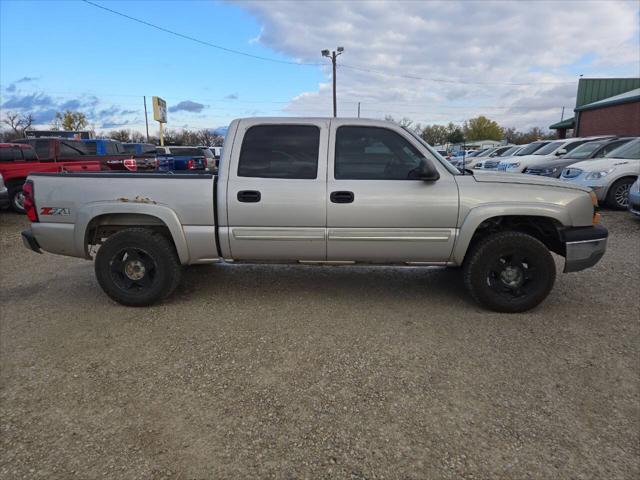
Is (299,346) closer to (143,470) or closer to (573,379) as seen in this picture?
(143,470)

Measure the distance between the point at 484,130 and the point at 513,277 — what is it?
97.1m

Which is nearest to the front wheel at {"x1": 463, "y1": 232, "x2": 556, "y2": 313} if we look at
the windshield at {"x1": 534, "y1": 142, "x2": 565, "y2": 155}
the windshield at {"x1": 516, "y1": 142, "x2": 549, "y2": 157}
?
the windshield at {"x1": 534, "y1": 142, "x2": 565, "y2": 155}

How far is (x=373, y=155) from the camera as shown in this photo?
4000 millimetres

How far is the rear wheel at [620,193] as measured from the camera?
367 inches

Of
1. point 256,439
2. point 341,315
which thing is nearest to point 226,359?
point 256,439

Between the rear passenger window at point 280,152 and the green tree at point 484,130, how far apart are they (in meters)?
94.4

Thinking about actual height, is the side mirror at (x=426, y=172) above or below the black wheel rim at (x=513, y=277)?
above

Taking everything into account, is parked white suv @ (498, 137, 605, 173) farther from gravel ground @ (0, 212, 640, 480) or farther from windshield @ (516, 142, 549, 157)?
gravel ground @ (0, 212, 640, 480)

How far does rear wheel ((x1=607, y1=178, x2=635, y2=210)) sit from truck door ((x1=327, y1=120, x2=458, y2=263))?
25.2 feet

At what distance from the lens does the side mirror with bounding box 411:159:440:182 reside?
3723 millimetres

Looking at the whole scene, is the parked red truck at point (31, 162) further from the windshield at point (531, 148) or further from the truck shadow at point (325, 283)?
the windshield at point (531, 148)

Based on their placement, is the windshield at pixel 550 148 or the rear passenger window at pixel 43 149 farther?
the windshield at pixel 550 148

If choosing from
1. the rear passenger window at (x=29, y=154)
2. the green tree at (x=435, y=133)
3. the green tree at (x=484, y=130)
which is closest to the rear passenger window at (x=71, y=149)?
the rear passenger window at (x=29, y=154)

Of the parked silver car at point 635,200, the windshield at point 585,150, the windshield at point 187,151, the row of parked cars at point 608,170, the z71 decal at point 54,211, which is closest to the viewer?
the z71 decal at point 54,211
